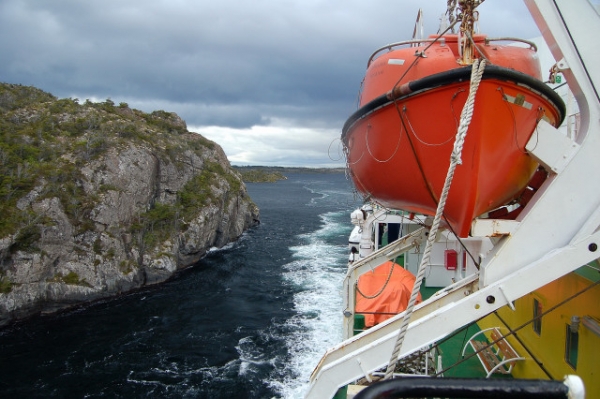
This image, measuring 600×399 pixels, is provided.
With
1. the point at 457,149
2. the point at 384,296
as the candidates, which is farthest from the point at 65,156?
the point at 457,149

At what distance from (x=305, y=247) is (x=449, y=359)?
27405 mm

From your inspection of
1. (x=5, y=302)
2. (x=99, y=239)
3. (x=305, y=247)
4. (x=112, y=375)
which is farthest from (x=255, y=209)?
(x=112, y=375)

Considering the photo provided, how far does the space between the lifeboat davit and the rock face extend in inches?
827

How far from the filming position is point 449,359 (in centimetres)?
807

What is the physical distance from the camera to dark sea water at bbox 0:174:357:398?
13906 millimetres

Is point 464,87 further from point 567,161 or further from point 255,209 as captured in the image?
point 255,209

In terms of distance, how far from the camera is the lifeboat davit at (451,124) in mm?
3809

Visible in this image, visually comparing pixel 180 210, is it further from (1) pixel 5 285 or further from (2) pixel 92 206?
(1) pixel 5 285

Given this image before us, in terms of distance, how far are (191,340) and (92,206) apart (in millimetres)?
11986

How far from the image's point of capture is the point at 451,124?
13.0ft

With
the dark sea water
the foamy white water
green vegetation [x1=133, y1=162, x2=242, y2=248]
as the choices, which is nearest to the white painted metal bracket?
the dark sea water

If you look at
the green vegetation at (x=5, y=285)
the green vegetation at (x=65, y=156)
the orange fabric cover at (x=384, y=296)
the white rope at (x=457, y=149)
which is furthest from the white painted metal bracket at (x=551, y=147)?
the green vegetation at (x=65, y=156)

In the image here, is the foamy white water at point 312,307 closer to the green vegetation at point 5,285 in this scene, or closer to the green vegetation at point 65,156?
the green vegetation at point 65,156

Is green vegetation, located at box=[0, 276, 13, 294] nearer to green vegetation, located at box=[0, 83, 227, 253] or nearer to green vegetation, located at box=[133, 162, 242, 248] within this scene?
green vegetation, located at box=[0, 83, 227, 253]
